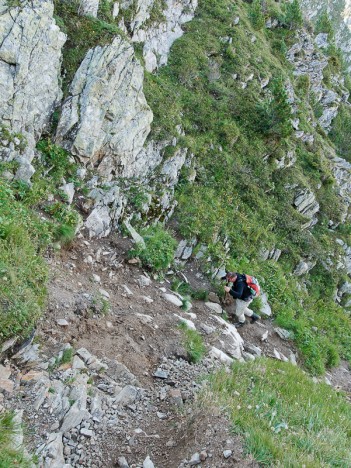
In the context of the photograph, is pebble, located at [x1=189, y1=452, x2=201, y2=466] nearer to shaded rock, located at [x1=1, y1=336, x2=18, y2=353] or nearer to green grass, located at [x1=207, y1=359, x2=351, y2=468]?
green grass, located at [x1=207, y1=359, x2=351, y2=468]

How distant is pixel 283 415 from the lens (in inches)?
229

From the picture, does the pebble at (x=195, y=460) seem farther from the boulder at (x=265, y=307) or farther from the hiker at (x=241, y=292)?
the boulder at (x=265, y=307)

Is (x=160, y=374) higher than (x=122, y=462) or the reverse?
higher

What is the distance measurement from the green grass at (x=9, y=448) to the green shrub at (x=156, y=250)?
643 cm

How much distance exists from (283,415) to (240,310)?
18.2 feet

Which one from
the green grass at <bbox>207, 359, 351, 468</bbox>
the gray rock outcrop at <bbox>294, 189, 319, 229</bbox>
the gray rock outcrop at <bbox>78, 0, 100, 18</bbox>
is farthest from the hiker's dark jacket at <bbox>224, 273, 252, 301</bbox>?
the gray rock outcrop at <bbox>78, 0, 100, 18</bbox>

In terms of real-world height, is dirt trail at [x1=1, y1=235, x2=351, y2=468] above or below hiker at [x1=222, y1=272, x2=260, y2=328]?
below

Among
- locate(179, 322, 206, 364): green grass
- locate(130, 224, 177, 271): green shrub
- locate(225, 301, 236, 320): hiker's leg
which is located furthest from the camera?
locate(225, 301, 236, 320): hiker's leg

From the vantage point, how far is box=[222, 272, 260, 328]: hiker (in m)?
10.9

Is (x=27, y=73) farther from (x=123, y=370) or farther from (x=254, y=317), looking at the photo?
(x=254, y=317)

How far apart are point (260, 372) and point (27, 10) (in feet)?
40.0

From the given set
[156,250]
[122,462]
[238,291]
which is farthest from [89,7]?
[122,462]

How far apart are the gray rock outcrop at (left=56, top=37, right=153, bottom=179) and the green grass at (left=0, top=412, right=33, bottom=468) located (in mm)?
8553

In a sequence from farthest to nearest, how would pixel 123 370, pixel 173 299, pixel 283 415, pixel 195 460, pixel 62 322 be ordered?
pixel 173 299, pixel 62 322, pixel 123 370, pixel 283 415, pixel 195 460
